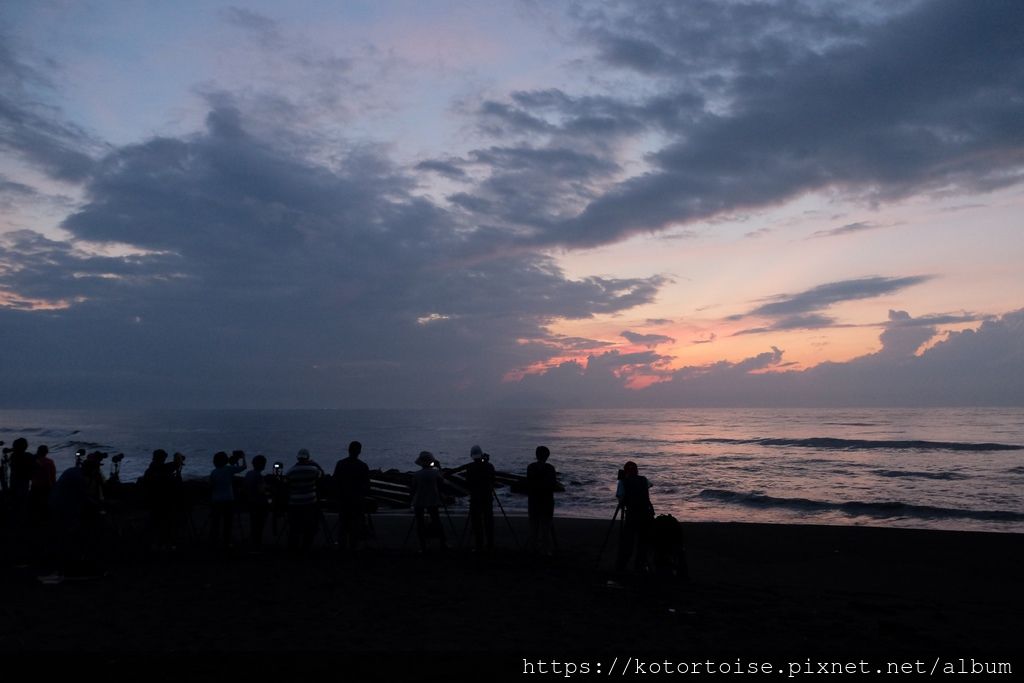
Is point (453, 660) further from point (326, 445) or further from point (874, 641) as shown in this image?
point (326, 445)

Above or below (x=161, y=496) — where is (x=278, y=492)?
below

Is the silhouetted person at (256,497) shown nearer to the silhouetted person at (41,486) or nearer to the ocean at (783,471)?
the silhouetted person at (41,486)

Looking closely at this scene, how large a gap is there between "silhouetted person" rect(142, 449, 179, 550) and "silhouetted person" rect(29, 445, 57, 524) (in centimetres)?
393

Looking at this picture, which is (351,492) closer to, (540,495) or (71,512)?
(540,495)

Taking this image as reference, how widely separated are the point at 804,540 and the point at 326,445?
59.9 meters

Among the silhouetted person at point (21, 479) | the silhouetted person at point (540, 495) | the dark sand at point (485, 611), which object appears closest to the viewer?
the dark sand at point (485, 611)

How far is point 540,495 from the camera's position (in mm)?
11883

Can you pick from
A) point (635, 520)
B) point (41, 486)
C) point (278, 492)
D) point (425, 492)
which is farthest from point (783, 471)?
point (41, 486)

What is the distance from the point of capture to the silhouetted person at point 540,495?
11586mm

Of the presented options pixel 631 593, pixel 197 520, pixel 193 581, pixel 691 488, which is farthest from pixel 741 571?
pixel 691 488

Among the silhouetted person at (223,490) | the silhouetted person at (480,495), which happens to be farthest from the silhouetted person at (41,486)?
the silhouetted person at (480,495)

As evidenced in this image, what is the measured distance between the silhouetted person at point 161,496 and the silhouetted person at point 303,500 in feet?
7.64

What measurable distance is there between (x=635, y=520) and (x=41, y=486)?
515 inches

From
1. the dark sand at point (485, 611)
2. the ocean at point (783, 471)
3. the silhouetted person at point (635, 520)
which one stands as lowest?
the ocean at point (783, 471)
